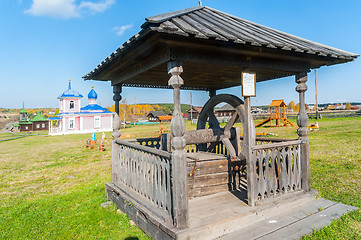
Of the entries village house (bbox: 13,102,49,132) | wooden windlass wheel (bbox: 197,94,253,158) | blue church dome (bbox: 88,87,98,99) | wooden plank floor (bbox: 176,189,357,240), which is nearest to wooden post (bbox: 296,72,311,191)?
wooden plank floor (bbox: 176,189,357,240)

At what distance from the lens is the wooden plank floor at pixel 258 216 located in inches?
137

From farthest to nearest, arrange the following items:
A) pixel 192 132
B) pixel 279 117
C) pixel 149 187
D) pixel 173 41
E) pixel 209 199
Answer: pixel 279 117 < pixel 192 132 < pixel 209 199 < pixel 149 187 < pixel 173 41

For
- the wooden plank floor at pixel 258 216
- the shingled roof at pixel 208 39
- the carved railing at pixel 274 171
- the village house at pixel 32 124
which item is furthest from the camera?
the village house at pixel 32 124

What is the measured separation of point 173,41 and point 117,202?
159 inches

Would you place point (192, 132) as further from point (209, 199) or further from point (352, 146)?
point (352, 146)

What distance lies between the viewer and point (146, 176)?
14.5 ft

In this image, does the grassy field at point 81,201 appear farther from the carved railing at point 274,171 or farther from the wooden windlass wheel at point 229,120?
the wooden windlass wheel at point 229,120

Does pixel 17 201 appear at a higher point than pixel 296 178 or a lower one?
lower

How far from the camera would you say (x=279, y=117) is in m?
29.7

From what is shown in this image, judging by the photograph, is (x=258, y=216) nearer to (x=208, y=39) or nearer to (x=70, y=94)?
(x=208, y=39)

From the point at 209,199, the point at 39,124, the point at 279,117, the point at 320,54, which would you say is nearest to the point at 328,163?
the point at 320,54

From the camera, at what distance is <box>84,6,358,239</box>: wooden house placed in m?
3.43

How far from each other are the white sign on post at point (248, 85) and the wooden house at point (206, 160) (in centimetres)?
15

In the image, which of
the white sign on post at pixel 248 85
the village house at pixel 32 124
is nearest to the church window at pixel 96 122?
the village house at pixel 32 124
